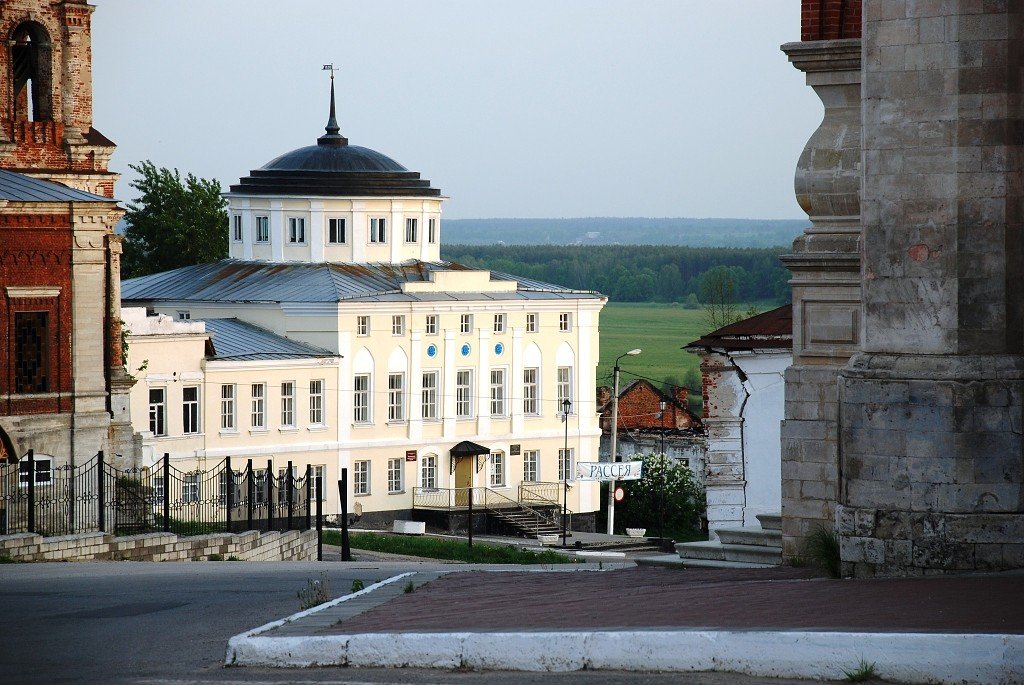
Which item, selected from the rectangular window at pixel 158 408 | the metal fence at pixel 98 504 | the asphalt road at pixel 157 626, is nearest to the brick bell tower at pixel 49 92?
the metal fence at pixel 98 504

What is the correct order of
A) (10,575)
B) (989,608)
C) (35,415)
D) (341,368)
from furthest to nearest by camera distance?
(341,368) → (35,415) → (10,575) → (989,608)

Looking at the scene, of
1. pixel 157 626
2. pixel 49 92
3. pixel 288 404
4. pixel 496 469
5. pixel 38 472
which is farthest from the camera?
pixel 496 469

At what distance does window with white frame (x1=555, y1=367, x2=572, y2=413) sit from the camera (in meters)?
71.6

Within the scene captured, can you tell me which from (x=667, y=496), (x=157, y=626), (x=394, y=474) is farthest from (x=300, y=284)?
(x=157, y=626)

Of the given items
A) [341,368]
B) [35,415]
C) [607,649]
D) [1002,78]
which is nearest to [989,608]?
[607,649]

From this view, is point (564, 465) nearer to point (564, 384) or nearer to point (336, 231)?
point (564, 384)

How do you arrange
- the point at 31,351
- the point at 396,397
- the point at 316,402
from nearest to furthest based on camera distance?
1. the point at 31,351
2. the point at 316,402
3. the point at 396,397

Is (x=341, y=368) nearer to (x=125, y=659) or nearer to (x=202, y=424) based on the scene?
(x=202, y=424)

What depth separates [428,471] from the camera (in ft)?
224

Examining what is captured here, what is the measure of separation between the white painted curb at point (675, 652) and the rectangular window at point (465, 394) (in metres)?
56.7

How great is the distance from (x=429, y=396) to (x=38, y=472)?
37.9 metres

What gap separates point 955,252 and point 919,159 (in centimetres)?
84

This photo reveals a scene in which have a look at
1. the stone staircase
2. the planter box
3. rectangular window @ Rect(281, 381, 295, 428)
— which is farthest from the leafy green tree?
the stone staircase

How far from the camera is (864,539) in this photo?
621 inches
